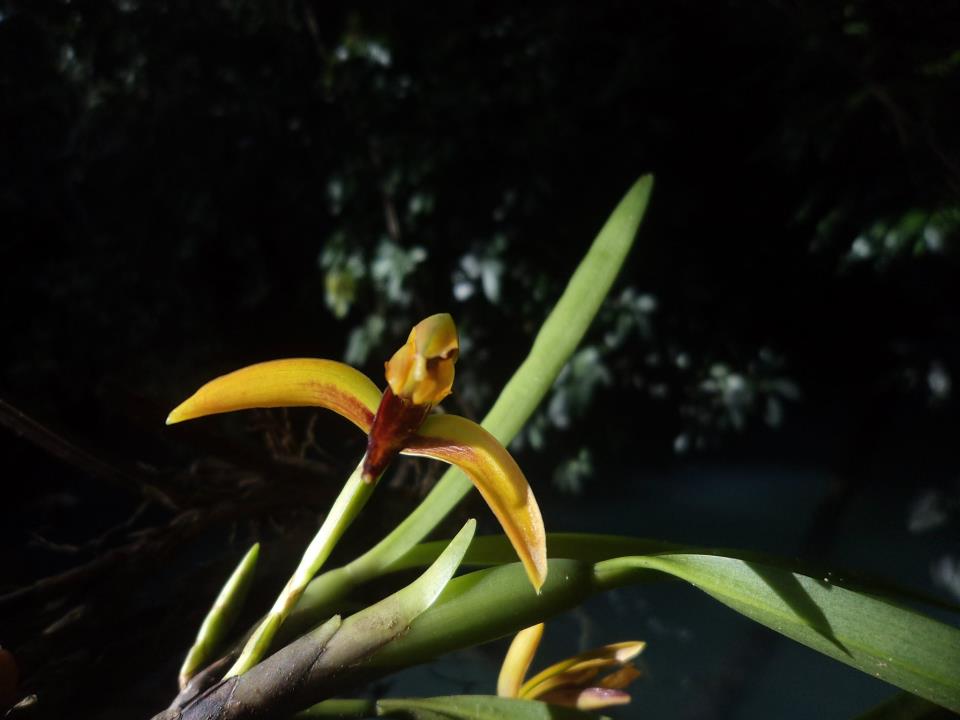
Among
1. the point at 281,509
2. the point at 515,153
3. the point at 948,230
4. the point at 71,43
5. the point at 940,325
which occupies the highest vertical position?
the point at 71,43

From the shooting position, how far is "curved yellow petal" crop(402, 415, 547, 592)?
0.37m

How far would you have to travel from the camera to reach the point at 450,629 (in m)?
0.42

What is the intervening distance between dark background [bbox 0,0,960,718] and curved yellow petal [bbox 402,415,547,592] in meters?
0.57

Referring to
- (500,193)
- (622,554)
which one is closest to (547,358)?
(622,554)

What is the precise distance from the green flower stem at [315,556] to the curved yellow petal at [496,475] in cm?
4

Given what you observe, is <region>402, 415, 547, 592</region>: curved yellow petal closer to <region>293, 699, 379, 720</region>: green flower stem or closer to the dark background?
<region>293, 699, 379, 720</region>: green flower stem

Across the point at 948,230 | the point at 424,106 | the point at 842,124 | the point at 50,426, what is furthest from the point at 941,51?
the point at 50,426

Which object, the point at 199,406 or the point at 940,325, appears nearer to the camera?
the point at 199,406

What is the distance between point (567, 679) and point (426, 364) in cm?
31

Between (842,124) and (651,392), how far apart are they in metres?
0.56

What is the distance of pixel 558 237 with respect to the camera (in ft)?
4.27

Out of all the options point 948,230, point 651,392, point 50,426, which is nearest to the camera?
point 50,426

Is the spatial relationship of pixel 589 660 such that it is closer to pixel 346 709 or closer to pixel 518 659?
pixel 518 659

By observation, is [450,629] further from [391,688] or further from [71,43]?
[71,43]
